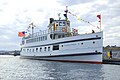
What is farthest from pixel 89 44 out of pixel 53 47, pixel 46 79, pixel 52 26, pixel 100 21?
pixel 46 79

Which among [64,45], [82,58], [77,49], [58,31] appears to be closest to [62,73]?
[82,58]

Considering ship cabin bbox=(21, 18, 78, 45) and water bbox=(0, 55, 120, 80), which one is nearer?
water bbox=(0, 55, 120, 80)

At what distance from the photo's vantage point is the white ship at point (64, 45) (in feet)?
162

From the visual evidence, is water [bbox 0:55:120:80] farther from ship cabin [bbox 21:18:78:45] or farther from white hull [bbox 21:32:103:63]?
ship cabin [bbox 21:18:78:45]

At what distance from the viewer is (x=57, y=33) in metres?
62.7

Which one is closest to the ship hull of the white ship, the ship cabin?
the white ship

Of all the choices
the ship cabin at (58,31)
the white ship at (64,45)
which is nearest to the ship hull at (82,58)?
the white ship at (64,45)

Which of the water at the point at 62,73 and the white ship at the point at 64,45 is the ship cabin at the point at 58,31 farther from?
the water at the point at 62,73

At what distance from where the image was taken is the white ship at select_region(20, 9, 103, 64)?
49.5m

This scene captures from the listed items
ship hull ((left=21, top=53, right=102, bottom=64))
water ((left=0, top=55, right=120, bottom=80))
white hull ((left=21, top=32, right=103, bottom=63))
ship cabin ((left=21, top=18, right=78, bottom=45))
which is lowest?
water ((left=0, top=55, right=120, bottom=80))

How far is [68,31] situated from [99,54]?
55.7 feet

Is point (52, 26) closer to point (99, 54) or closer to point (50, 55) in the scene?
point (50, 55)

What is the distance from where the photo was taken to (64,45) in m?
55.8

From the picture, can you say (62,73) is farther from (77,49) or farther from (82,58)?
(77,49)
